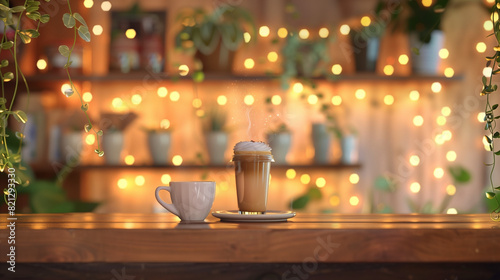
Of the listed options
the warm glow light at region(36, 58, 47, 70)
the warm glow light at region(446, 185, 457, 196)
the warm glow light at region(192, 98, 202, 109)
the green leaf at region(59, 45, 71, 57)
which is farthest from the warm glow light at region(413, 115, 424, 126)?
the green leaf at region(59, 45, 71, 57)

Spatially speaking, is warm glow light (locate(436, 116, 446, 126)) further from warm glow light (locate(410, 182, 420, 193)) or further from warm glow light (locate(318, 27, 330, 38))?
warm glow light (locate(318, 27, 330, 38))

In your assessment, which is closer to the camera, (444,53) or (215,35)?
(215,35)

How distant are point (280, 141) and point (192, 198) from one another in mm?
1669

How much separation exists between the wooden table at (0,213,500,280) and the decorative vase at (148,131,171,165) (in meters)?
1.76

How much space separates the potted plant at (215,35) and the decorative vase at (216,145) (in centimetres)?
31

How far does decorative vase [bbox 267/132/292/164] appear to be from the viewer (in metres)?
2.71

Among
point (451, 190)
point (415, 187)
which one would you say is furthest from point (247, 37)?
point (451, 190)

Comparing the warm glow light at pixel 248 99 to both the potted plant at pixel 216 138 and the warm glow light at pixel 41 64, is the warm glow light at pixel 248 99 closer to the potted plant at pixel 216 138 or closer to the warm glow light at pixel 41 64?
the potted plant at pixel 216 138

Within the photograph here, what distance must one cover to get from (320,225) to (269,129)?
1.80m

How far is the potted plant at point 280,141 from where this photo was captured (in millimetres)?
2705

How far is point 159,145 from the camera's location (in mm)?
2732

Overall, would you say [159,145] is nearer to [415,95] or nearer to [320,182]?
[320,182]

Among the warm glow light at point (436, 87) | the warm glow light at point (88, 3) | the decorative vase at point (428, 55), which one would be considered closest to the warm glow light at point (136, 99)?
the warm glow light at point (88, 3)

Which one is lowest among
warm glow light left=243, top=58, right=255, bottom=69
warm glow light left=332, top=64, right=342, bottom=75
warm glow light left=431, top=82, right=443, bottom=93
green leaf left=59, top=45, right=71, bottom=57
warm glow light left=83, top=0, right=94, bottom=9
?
green leaf left=59, top=45, right=71, bottom=57
